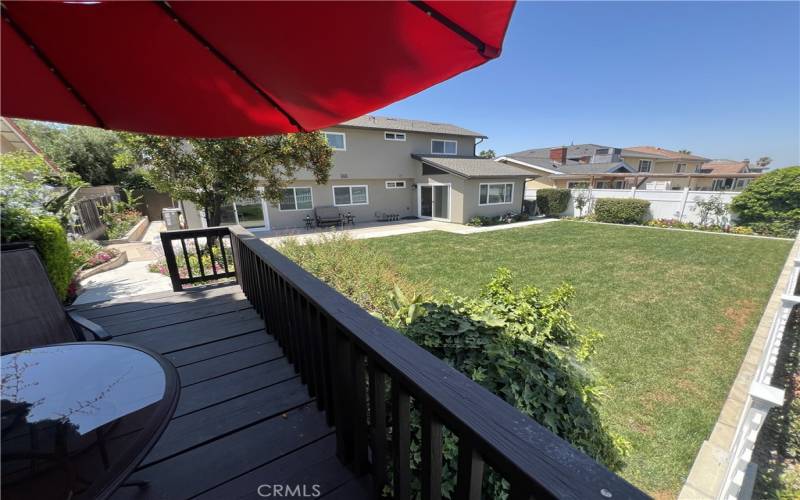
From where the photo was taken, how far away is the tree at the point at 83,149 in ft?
52.0

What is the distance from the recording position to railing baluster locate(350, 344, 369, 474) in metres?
1.28

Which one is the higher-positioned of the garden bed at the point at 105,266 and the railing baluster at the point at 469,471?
the railing baluster at the point at 469,471

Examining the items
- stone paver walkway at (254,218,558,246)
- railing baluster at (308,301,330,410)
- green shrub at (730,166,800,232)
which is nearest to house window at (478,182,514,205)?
stone paver walkway at (254,218,558,246)

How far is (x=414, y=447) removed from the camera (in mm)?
1487

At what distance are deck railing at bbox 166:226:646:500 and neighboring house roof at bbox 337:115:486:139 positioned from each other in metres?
13.6

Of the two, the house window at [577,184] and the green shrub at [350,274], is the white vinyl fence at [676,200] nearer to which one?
the house window at [577,184]

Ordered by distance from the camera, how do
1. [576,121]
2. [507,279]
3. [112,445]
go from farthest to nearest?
1. [576,121]
2. [507,279]
3. [112,445]

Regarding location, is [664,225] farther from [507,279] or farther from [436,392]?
[436,392]

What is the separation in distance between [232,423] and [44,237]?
165 inches

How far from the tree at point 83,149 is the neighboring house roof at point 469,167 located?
1677 centimetres

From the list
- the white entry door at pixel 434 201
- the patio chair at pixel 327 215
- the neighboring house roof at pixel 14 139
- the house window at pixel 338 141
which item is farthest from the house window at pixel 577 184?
the neighboring house roof at pixel 14 139

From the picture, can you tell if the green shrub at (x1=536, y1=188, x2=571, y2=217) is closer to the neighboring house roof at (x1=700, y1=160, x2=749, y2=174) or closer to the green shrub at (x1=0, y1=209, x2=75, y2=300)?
the green shrub at (x1=0, y1=209, x2=75, y2=300)

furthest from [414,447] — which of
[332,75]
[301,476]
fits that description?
[332,75]

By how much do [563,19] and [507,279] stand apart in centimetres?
794
